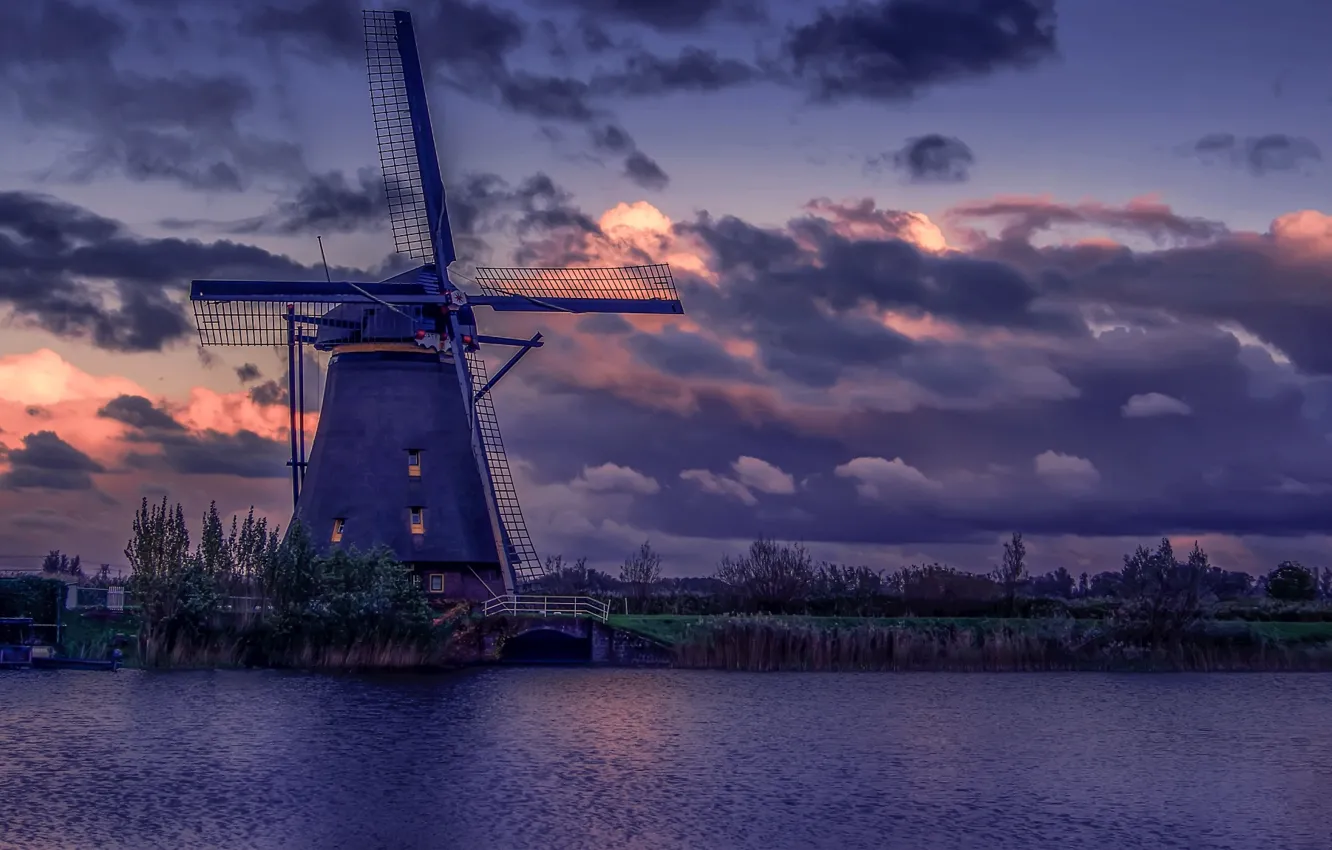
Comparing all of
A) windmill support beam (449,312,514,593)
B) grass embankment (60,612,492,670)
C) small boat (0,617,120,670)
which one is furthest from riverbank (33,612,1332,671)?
windmill support beam (449,312,514,593)

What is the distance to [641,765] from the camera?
109 ft

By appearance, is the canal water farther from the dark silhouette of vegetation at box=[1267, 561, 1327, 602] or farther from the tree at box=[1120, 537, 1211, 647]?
the dark silhouette of vegetation at box=[1267, 561, 1327, 602]

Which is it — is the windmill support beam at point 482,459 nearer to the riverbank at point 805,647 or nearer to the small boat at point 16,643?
the riverbank at point 805,647

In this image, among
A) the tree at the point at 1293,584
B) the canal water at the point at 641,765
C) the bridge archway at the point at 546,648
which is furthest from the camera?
the tree at the point at 1293,584

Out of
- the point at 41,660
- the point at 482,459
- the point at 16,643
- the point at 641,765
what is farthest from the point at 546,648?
the point at 641,765

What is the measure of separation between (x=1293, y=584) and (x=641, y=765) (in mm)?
69173

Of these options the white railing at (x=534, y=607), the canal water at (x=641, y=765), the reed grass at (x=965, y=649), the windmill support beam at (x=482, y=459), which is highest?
the windmill support beam at (x=482, y=459)

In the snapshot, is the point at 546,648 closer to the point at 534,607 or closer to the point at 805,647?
the point at 534,607

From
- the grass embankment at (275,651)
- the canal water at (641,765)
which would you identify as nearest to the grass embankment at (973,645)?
the canal water at (641,765)

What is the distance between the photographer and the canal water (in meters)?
25.7

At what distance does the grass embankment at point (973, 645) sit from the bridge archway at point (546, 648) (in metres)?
1.91

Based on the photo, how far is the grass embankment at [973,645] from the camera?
57656 mm

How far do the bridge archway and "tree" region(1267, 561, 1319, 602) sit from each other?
4676cm

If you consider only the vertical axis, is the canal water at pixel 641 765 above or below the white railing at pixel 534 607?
below
